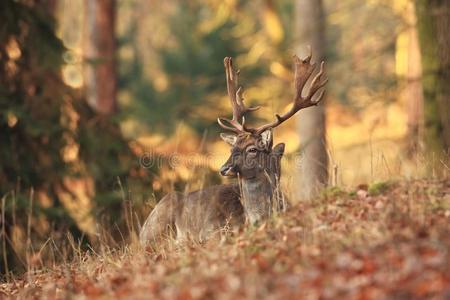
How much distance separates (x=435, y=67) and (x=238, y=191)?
449 centimetres

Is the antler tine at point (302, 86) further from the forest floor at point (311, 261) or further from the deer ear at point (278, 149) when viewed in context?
the forest floor at point (311, 261)

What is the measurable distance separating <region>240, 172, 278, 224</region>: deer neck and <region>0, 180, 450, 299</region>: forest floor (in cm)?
105

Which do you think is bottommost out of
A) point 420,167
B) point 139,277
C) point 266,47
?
point 139,277

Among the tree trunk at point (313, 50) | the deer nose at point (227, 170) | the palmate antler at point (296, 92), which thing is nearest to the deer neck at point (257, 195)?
the deer nose at point (227, 170)

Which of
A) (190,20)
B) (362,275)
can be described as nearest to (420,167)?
(362,275)

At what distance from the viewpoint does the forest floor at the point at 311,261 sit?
584 centimetres

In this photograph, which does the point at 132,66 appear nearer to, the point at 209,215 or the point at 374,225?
the point at 209,215

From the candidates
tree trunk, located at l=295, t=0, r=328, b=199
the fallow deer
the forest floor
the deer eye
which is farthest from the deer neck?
tree trunk, located at l=295, t=0, r=328, b=199

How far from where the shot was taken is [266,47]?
92.3ft

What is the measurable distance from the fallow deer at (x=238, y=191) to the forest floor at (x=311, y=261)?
93 cm

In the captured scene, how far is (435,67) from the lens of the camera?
13.2 meters

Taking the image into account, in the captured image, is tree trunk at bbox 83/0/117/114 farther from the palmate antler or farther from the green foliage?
the palmate antler

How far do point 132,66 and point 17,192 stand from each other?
28.8 meters

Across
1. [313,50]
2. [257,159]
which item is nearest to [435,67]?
[313,50]
